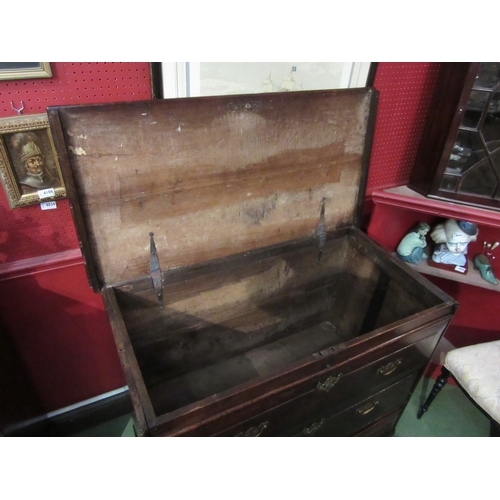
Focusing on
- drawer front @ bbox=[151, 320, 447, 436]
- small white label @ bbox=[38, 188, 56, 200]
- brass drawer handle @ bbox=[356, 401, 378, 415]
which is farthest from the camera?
brass drawer handle @ bbox=[356, 401, 378, 415]

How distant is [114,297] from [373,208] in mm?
1378

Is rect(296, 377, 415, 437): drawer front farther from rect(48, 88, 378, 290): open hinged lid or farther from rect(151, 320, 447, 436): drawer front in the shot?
rect(48, 88, 378, 290): open hinged lid

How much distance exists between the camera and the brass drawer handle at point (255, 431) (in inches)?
45.1

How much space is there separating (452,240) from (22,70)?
194 centimetres

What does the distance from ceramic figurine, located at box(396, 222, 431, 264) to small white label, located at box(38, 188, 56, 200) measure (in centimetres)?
168

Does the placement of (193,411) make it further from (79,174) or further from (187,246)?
(79,174)

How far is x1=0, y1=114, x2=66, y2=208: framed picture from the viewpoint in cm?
119

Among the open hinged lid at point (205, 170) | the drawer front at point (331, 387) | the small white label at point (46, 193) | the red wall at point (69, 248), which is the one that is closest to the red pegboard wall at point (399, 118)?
the red wall at point (69, 248)

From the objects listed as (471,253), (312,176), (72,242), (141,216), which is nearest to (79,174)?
(141,216)

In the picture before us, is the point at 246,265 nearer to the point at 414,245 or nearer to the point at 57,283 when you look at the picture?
the point at 57,283

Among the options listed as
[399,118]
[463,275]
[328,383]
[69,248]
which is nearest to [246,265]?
[328,383]

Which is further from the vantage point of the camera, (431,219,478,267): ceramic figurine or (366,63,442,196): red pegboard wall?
(431,219,478,267): ceramic figurine

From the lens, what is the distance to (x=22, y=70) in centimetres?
110

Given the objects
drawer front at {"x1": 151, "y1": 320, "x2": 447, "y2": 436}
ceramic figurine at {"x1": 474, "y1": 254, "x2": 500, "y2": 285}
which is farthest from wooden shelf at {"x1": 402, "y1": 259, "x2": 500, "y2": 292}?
drawer front at {"x1": 151, "y1": 320, "x2": 447, "y2": 436}
